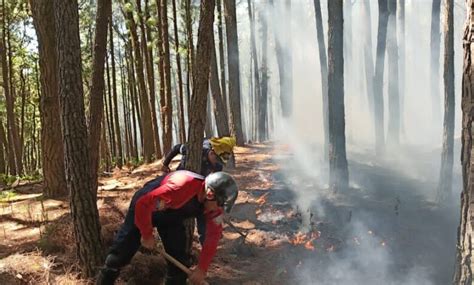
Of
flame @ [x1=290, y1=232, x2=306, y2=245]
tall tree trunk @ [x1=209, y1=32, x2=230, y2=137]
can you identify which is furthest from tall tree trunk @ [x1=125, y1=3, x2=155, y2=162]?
flame @ [x1=290, y1=232, x2=306, y2=245]

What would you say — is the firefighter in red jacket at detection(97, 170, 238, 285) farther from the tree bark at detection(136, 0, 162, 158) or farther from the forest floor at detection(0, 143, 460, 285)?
the tree bark at detection(136, 0, 162, 158)

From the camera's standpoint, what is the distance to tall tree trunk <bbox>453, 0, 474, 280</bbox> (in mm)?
3375

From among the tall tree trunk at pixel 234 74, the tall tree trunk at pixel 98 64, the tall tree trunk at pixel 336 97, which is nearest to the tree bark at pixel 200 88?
the tall tree trunk at pixel 98 64

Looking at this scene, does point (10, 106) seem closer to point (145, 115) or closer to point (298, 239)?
point (145, 115)

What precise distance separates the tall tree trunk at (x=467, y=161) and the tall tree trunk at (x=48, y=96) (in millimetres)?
6850

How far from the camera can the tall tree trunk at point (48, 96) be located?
26.3 feet

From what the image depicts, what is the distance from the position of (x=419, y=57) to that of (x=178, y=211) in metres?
44.0

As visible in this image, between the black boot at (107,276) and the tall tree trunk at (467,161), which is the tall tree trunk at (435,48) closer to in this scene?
the tall tree trunk at (467,161)

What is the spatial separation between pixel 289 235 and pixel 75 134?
16.7 feet

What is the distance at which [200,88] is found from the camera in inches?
235

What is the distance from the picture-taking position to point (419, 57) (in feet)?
142

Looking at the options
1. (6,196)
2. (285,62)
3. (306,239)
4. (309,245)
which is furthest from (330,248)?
(285,62)

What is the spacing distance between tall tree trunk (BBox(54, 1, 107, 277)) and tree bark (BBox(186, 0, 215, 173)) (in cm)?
150

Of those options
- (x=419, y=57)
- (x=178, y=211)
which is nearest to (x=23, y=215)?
(x=178, y=211)
